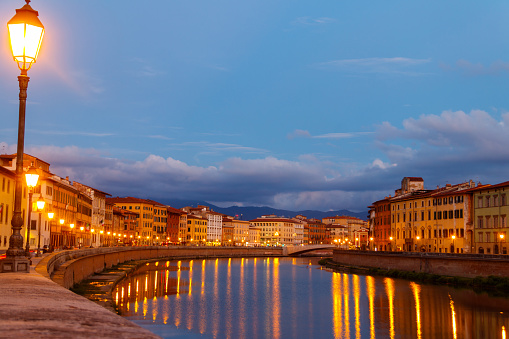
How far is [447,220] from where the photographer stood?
77812 mm

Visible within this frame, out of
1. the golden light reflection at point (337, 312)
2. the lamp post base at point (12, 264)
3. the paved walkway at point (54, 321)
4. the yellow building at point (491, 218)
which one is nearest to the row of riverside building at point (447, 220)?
the yellow building at point (491, 218)

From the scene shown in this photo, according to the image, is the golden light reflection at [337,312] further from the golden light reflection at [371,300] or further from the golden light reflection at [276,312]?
the golden light reflection at [276,312]

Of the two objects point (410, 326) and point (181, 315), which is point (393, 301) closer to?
point (410, 326)

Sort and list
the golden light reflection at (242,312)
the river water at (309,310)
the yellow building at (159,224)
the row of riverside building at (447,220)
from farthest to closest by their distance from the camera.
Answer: the yellow building at (159,224) → the row of riverside building at (447,220) → the river water at (309,310) → the golden light reflection at (242,312)

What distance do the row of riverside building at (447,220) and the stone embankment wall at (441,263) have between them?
6.93 meters

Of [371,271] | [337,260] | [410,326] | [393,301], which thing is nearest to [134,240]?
[337,260]

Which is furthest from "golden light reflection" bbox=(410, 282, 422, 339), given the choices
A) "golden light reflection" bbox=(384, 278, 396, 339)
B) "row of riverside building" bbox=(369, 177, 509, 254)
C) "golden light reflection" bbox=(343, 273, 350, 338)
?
"row of riverside building" bbox=(369, 177, 509, 254)

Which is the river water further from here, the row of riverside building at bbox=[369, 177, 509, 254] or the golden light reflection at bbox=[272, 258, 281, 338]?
the row of riverside building at bbox=[369, 177, 509, 254]

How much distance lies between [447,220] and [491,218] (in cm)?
1091

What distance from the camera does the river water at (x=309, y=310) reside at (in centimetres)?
3139

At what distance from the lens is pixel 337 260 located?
102 meters

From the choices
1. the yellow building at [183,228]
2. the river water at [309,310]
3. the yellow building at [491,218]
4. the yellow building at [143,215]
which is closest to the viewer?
the river water at [309,310]

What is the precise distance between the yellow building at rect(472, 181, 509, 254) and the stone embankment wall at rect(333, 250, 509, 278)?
692 cm

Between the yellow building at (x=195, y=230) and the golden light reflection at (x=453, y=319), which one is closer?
the golden light reflection at (x=453, y=319)
